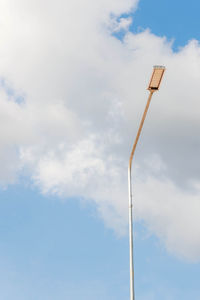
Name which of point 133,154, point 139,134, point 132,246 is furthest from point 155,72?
point 132,246

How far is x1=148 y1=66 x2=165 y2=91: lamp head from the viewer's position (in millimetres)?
15947

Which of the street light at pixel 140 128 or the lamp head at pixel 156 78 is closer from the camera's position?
the lamp head at pixel 156 78

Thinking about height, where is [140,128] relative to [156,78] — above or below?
below

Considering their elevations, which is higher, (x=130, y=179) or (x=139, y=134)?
(x=139, y=134)

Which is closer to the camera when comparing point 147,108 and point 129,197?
point 147,108

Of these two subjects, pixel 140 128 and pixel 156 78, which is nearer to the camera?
pixel 156 78

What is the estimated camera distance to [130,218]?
18.6 meters

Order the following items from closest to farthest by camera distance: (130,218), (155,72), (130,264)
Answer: (155,72), (130,264), (130,218)

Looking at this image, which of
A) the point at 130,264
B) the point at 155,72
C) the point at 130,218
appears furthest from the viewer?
→ the point at 130,218

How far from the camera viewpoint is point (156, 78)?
54.4ft

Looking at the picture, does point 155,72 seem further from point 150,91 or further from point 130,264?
point 130,264

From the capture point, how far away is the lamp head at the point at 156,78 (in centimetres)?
1595

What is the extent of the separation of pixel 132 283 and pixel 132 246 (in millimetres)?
1763

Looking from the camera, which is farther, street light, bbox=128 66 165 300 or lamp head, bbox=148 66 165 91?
street light, bbox=128 66 165 300
